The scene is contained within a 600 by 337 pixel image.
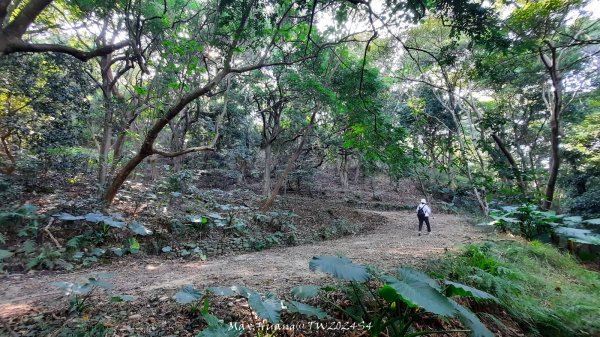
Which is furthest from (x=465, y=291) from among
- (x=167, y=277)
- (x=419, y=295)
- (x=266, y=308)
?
(x=167, y=277)

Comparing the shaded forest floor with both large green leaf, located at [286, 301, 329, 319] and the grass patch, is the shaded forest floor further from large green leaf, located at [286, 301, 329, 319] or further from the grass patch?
large green leaf, located at [286, 301, 329, 319]

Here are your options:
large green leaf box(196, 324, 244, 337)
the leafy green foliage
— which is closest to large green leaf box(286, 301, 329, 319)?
large green leaf box(196, 324, 244, 337)

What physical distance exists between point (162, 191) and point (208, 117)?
776 centimetres

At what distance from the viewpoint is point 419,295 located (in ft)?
6.24

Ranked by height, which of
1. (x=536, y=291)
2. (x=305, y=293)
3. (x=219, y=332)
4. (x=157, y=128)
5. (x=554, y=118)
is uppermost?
(x=554, y=118)

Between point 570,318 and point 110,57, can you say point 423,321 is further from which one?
point 110,57

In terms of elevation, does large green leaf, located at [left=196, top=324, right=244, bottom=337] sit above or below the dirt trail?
above

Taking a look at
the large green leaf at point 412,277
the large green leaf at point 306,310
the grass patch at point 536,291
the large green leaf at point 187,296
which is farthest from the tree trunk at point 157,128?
the grass patch at point 536,291

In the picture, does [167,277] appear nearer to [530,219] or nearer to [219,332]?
[219,332]

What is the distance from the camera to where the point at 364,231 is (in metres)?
11.7

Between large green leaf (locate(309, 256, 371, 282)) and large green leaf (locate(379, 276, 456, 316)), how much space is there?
0.61ft

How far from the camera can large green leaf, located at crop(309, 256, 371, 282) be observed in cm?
212

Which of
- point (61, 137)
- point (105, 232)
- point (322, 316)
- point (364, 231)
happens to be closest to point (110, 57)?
point (61, 137)

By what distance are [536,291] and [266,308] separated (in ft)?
13.7
